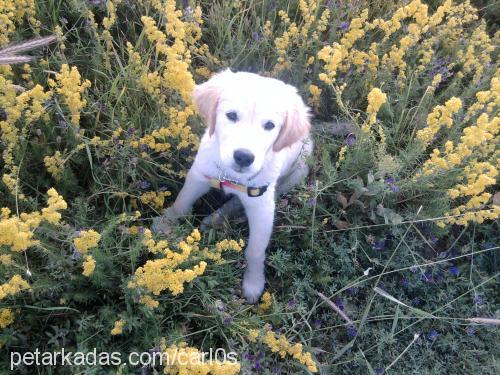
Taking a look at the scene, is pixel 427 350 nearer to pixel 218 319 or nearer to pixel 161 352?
pixel 218 319

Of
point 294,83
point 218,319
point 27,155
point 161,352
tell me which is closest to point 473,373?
point 218,319

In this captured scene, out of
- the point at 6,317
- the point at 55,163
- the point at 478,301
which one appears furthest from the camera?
the point at 478,301

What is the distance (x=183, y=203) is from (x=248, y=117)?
924mm

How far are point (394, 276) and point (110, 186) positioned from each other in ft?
6.64

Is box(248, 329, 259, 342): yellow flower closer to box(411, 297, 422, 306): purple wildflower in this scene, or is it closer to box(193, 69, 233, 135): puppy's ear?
box(193, 69, 233, 135): puppy's ear

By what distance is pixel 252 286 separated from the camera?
289 cm

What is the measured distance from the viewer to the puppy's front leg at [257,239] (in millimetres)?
2668

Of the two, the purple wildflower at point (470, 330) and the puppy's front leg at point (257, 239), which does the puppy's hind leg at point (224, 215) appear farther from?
the purple wildflower at point (470, 330)

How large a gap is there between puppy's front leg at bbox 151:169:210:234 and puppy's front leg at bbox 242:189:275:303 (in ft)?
1.04

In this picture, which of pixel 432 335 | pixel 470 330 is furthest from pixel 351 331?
pixel 470 330

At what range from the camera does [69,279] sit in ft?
7.50

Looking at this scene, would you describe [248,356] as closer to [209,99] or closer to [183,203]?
[183,203]

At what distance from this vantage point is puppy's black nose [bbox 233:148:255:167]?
2152mm

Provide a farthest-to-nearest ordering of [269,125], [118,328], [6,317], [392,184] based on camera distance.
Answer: [392,184] < [269,125] < [6,317] < [118,328]
